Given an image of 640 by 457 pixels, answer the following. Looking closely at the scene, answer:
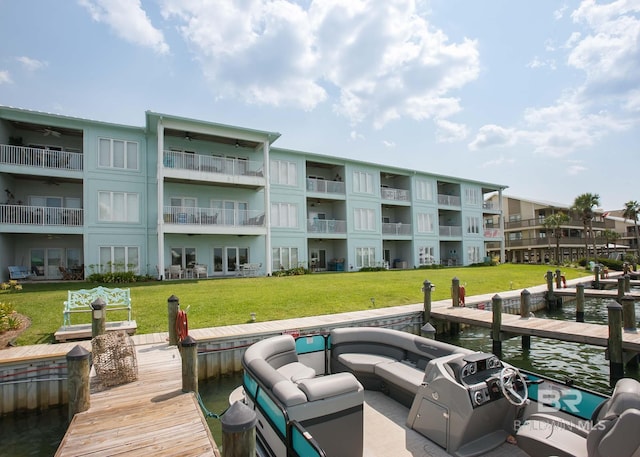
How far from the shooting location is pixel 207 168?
70.0ft

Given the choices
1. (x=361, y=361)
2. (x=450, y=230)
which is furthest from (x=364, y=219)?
(x=361, y=361)

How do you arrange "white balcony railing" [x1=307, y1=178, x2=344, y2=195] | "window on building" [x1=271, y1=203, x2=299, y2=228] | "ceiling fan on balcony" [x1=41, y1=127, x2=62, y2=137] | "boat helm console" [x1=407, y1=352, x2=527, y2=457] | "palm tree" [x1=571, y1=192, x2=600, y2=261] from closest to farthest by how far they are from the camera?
"boat helm console" [x1=407, y1=352, x2=527, y2=457]
"ceiling fan on balcony" [x1=41, y1=127, x2=62, y2=137]
"window on building" [x1=271, y1=203, x2=299, y2=228]
"white balcony railing" [x1=307, y1=178, x2=344, y2=195]
"palm tree" [x1=571, y1=192, x2=600, y2=261]

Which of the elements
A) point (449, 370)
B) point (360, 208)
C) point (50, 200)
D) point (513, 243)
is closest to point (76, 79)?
point (50, 200)

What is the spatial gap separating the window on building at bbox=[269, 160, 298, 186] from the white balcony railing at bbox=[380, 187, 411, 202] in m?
8.67

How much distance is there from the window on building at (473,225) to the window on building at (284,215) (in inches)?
772

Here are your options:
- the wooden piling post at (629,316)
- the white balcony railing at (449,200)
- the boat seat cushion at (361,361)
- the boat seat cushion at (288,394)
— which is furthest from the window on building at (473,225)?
the boat seat cushion at (288,394)

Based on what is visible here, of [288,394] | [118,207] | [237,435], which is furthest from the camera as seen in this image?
[118,207]

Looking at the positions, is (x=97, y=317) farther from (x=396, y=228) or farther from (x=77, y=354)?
(x=396, y=228)

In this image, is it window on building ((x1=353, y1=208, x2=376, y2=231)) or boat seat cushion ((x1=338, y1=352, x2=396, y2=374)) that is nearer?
boat seat cushion ((x1=338, y1=352, x2=396, y2=374))

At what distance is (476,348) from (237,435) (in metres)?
10.6

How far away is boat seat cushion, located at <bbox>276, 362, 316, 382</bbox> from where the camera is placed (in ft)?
19.0

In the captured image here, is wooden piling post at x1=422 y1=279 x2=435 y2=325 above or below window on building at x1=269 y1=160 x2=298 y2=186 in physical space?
below

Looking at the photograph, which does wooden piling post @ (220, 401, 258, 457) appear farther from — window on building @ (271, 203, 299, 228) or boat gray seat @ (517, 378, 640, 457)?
window on building @ (271, 203, 299, 228)

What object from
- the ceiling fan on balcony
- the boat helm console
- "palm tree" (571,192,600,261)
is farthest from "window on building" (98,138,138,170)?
"palm tree" (571,192,600,261)
